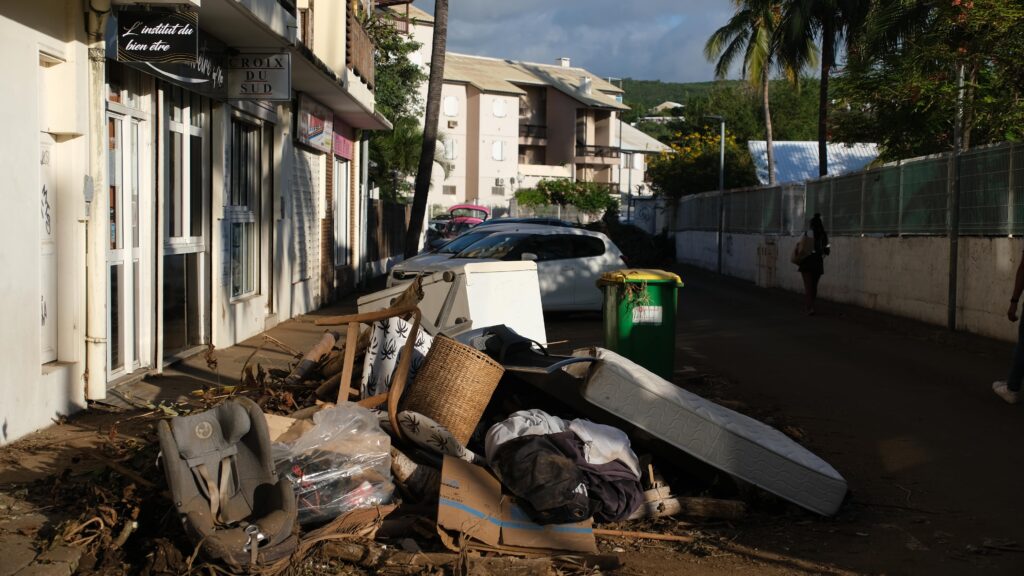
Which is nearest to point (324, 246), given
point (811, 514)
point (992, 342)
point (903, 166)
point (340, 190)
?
point (340, 190)

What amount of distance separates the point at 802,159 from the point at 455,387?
133ft

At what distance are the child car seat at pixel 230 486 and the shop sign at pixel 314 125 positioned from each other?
12203 mm

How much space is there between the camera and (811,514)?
20.9 ft

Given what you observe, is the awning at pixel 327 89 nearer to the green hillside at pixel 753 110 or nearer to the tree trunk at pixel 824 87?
the tree trunk at pixel 824 87

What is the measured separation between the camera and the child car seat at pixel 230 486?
501 centimetres

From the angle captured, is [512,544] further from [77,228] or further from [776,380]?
→ [776,380]

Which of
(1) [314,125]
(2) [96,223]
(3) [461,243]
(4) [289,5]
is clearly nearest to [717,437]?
(2) [96,223]

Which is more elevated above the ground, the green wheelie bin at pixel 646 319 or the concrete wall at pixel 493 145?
the concrete wall at pixel 493 145

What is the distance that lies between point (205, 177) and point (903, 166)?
12166mm

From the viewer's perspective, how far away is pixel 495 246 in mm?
17438

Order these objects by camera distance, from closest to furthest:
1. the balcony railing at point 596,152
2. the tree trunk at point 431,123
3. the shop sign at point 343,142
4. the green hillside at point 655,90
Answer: the shop sign at point 343,142 < the tree trunk at point 431,123 < the balcony railing at point 596,152 < the green hillside at point 655,90

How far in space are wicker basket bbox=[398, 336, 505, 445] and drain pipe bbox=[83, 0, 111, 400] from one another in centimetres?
309

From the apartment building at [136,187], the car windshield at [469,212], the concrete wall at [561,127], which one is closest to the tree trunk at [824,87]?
the apartment building at [136,187]

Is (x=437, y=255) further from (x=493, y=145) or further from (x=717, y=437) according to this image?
(x=493, y=145)
